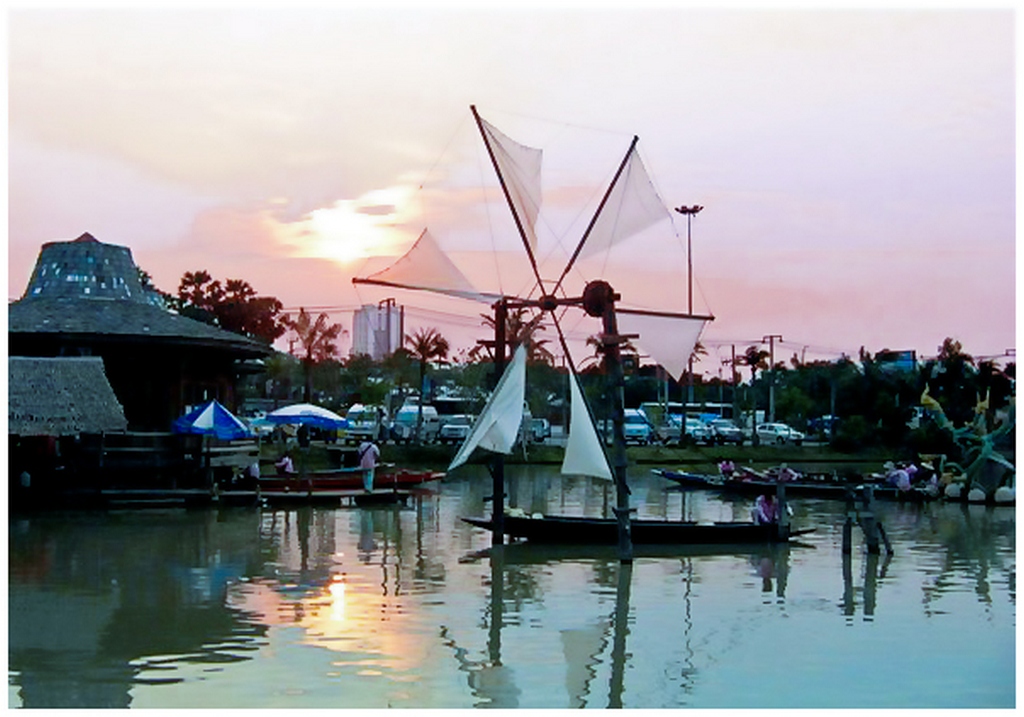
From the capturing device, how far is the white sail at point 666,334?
71.4 feet

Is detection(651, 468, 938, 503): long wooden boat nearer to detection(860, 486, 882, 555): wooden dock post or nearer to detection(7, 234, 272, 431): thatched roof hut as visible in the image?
detection(860, 486, 882, 555): wooden dock post

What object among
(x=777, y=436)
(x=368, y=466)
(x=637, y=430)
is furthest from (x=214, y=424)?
(x=777, y=436)

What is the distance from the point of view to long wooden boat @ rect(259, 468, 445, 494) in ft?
94.2

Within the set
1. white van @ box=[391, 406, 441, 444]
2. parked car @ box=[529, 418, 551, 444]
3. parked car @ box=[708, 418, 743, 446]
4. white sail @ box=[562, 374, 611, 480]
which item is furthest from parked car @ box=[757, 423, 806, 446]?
white sail @ box=[562, 374, 611, 480]

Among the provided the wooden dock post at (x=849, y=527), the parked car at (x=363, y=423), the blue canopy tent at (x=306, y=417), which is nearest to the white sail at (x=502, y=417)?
the wooden dock post at (x=849, y=527)

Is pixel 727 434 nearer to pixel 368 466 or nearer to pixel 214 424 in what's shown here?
pixel 368 466

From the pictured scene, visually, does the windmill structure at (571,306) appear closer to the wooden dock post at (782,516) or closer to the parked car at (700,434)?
the wooden dock post at (782,516)

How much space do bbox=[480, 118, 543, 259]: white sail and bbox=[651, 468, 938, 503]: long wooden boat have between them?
12700 mm

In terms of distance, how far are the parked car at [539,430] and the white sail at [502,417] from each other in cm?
3483

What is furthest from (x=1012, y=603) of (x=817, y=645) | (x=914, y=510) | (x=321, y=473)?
(x=321, y=473)

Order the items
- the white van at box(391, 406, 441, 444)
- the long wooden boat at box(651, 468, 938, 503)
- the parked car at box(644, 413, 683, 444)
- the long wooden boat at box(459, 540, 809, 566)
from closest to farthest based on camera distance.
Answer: the long wooden boat at box(459, 540, 809, 566), the long wooden boat at box(651, 468, 938, 503), the white van at box(391, 406, 441, 444), the parked car at box(644, 413, 683, 444)

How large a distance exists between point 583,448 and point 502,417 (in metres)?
1.34

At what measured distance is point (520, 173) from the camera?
71.9 ft

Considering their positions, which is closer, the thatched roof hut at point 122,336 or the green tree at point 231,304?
the thatched roof hut at point 122,336
